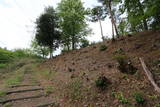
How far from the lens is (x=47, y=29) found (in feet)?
70.5

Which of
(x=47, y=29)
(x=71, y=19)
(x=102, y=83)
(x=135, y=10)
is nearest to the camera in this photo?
(x=102, y=83)

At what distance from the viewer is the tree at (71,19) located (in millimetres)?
22314

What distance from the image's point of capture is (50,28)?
21.6 metres

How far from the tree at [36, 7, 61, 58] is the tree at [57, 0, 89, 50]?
115cm

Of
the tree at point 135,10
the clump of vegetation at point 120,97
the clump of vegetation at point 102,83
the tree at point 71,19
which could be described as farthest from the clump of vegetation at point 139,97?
the tree at point 71,19

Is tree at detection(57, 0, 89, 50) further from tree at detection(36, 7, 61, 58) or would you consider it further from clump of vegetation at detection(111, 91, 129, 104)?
clump of vegetation at detection(111, 91, 129, 104)

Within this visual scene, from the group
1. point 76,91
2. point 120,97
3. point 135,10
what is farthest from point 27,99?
point 135,10

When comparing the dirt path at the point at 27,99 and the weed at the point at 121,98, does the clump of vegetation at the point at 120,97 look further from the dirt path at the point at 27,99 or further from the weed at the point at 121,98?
the dirt path at the point at 27,99

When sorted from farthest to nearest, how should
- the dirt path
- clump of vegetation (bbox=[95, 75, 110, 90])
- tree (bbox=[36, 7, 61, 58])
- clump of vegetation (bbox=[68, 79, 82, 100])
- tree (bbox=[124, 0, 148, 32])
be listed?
tree (bbox=[36, 7, 61, 58]) < tree (bbox=[124, 0, 148, 32]) < clump of vegetation (bbox=[68, 79, 82, 100]) < clump of vegetation (bbox=[95, 75, 110, 90]) < the dirt path

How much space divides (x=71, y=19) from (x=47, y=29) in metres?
3.82

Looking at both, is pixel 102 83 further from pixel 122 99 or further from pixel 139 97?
pixel 139 97

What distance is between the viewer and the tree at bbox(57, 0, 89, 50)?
22314 mm

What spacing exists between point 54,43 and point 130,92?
18971 mm

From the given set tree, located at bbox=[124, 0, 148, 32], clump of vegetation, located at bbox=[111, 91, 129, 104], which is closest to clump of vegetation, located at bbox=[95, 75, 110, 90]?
clump of vegetation, located at bbox=[111, 91, 129, 104]
